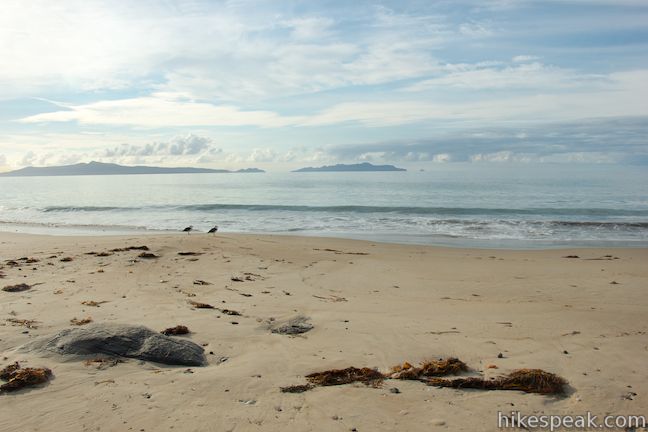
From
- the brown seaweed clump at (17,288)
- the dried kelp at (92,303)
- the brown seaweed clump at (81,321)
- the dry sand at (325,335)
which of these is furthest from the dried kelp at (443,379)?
the brown seaweed clump at (17,288)

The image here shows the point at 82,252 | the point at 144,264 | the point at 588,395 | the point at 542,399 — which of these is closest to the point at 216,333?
the point at 542,399

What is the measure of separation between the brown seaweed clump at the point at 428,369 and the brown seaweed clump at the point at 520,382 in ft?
0.45

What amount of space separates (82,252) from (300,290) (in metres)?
7.21

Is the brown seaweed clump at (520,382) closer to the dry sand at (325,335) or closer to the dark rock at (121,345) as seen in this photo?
the dry sand at (325,335)

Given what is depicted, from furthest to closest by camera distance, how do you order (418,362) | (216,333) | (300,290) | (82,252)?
(82,252) < (300,290) < (216,333) < (418,362)

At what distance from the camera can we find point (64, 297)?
24.1 ft

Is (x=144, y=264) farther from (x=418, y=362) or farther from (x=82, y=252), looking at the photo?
(x=418, y=362)

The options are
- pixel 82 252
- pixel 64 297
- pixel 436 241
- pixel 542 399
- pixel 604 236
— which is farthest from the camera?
pixel 604 236

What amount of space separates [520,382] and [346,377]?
1.69m

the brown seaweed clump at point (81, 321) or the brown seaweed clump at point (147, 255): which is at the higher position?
the brown seaweed clump at point (81, 321)

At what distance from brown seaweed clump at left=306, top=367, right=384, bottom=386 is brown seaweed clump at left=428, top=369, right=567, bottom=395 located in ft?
1.81

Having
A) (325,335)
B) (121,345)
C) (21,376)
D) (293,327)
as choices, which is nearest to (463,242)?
(293,327)

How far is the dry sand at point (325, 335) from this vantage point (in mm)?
3766

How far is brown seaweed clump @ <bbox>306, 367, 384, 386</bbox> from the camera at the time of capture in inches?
173
